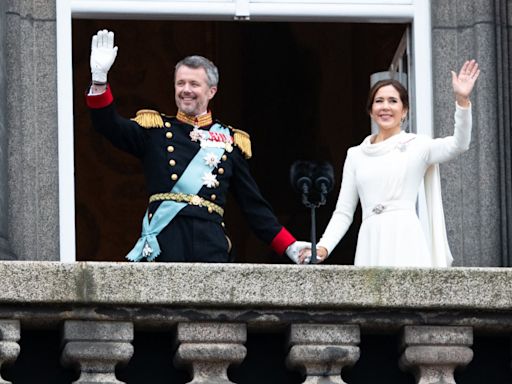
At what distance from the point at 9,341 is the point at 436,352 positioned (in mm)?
1781

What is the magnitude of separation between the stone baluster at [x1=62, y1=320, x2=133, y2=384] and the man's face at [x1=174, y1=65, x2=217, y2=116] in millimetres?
1844

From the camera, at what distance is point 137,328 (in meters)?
10.9

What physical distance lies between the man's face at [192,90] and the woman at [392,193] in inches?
32.0

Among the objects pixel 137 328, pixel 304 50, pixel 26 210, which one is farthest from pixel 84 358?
pixel 304 50

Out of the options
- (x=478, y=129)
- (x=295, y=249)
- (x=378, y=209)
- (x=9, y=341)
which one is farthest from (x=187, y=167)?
(x=478, y=129)

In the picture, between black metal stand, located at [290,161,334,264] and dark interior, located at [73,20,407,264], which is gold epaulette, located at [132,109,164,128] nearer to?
black metal stand, located at [290,161,334,264]

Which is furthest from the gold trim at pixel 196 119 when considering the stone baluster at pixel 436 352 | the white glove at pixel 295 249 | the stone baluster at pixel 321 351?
the stone baluster at pixel 436 352

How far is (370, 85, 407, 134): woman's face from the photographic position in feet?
41.4

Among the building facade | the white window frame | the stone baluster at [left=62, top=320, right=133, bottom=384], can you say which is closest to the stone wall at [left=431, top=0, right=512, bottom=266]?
the white window frame

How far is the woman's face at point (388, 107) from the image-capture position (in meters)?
12.6

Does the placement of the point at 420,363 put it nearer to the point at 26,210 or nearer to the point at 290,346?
the point at 290,346

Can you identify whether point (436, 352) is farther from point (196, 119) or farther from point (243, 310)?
point (196, 119)

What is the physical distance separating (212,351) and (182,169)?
1.71 meters

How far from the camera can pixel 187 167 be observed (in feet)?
40.7
